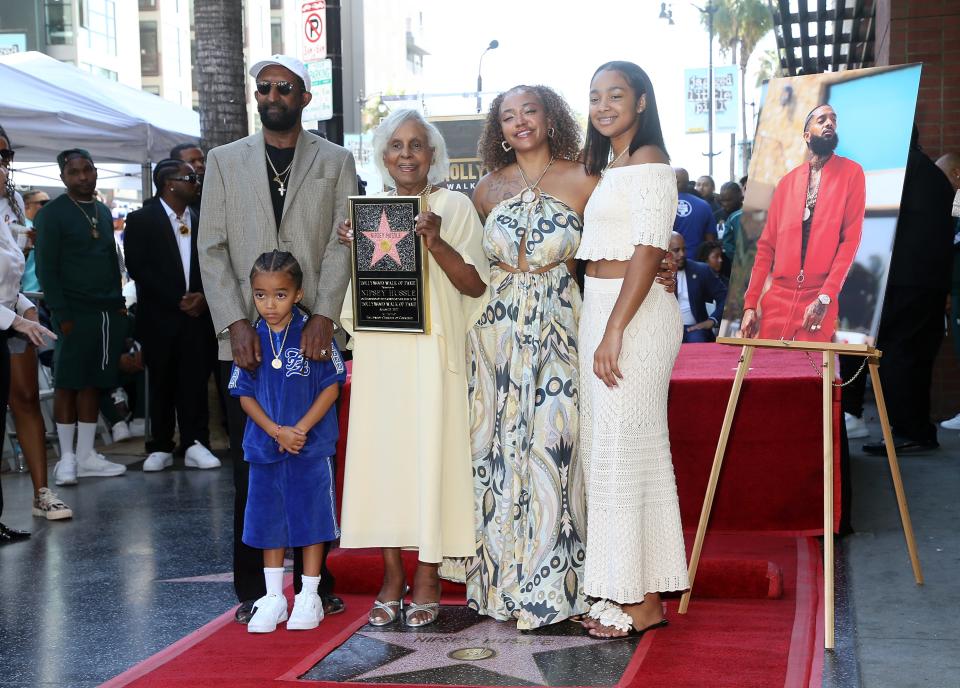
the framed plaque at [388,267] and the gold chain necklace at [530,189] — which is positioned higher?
the gold chain necklace at [530,189]

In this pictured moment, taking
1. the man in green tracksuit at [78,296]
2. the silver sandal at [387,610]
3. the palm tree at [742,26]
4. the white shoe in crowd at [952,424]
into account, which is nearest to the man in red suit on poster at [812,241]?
the silver sandal at [387,610]

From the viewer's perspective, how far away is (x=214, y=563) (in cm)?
611

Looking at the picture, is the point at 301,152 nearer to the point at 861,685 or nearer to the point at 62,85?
the point at 861,685

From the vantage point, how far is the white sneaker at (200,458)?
8.93 metres

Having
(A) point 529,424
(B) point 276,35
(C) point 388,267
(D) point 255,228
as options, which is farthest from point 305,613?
(B) point 276,35

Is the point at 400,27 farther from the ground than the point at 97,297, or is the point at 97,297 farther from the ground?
the point at 400,27

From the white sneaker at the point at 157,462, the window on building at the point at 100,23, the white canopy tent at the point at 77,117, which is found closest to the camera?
the white sneaker at the point at 157,462

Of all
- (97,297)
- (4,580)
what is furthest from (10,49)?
(4,580)

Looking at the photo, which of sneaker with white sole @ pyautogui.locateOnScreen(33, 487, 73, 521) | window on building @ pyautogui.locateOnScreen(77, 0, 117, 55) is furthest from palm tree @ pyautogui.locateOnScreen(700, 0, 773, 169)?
sneaker with white sole @ pyautogui.locateOnScreen(33, 487, 73, 521)

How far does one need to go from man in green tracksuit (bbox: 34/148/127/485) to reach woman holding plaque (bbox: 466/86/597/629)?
4.49 meters

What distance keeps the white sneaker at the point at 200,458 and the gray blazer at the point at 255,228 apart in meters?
4.24

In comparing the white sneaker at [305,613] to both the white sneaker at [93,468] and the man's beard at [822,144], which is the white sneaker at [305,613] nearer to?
the man's beard at [822,144]

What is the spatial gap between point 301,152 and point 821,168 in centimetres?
206

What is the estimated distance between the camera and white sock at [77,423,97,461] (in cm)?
864
